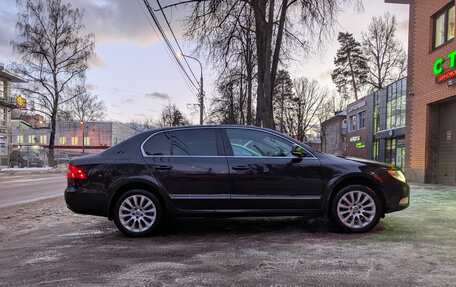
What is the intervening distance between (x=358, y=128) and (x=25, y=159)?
34.3 metres

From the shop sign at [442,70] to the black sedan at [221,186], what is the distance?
28.8ft

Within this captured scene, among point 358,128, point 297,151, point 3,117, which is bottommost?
point 297,151

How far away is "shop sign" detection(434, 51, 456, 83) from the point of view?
11.1m

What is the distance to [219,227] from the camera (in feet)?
17.6

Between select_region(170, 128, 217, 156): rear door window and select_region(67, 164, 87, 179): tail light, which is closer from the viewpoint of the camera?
select_region(67, 164, 87, 179): tail light

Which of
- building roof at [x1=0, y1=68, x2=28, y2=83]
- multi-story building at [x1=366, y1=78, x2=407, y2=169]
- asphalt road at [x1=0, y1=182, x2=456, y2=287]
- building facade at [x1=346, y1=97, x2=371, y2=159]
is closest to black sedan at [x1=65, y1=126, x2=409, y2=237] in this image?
asphalt road at [x1=0, y1=182, x2=456, y2=287]

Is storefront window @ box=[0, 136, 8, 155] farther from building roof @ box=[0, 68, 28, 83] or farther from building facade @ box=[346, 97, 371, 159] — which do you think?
building facade @ box=[346, 97, 371, 159]

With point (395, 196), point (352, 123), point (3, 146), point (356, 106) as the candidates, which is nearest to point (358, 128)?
point (356, 106)

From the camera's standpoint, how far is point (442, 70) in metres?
11.9

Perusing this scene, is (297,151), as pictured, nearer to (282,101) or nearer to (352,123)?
(282,101)

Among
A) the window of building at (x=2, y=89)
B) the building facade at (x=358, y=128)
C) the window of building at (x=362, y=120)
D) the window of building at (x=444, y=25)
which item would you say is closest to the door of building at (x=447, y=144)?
the window of building at (x=444, y=25)

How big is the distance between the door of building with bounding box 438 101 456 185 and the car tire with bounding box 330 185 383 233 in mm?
9692

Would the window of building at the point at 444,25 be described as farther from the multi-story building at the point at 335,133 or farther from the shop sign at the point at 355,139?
the multi-story building at the point at 335,133

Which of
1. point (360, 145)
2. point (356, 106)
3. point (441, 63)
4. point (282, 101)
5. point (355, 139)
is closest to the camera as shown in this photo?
point (441, 63)
